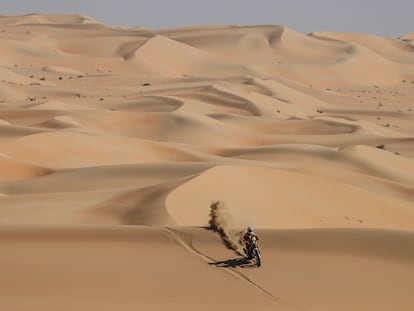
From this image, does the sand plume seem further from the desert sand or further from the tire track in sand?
the tire track in sand

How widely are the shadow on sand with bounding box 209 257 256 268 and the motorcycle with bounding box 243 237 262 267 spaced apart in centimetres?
5

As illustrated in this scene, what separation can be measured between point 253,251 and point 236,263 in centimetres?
23

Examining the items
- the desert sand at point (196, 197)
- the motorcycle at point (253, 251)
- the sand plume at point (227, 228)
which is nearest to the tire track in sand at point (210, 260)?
the desert sand at point (196, 197)

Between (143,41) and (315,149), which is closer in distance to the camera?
(315,149)

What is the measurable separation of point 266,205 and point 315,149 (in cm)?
936

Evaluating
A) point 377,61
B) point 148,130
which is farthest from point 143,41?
point 148,130

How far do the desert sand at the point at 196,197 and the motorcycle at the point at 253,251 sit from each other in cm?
9

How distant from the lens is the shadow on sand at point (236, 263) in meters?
8.15

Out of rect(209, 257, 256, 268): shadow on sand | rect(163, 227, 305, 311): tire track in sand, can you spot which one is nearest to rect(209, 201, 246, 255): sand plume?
rect(209, 257, 256, 268): shadow on sand

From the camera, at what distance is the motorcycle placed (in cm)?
812

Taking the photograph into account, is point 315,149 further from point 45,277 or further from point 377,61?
point 377,61

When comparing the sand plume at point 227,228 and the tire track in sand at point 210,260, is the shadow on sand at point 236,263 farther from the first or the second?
the sand plume at point 227,228

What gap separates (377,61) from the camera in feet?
233

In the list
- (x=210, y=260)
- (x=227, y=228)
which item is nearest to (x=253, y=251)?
(x=210, y=260)
